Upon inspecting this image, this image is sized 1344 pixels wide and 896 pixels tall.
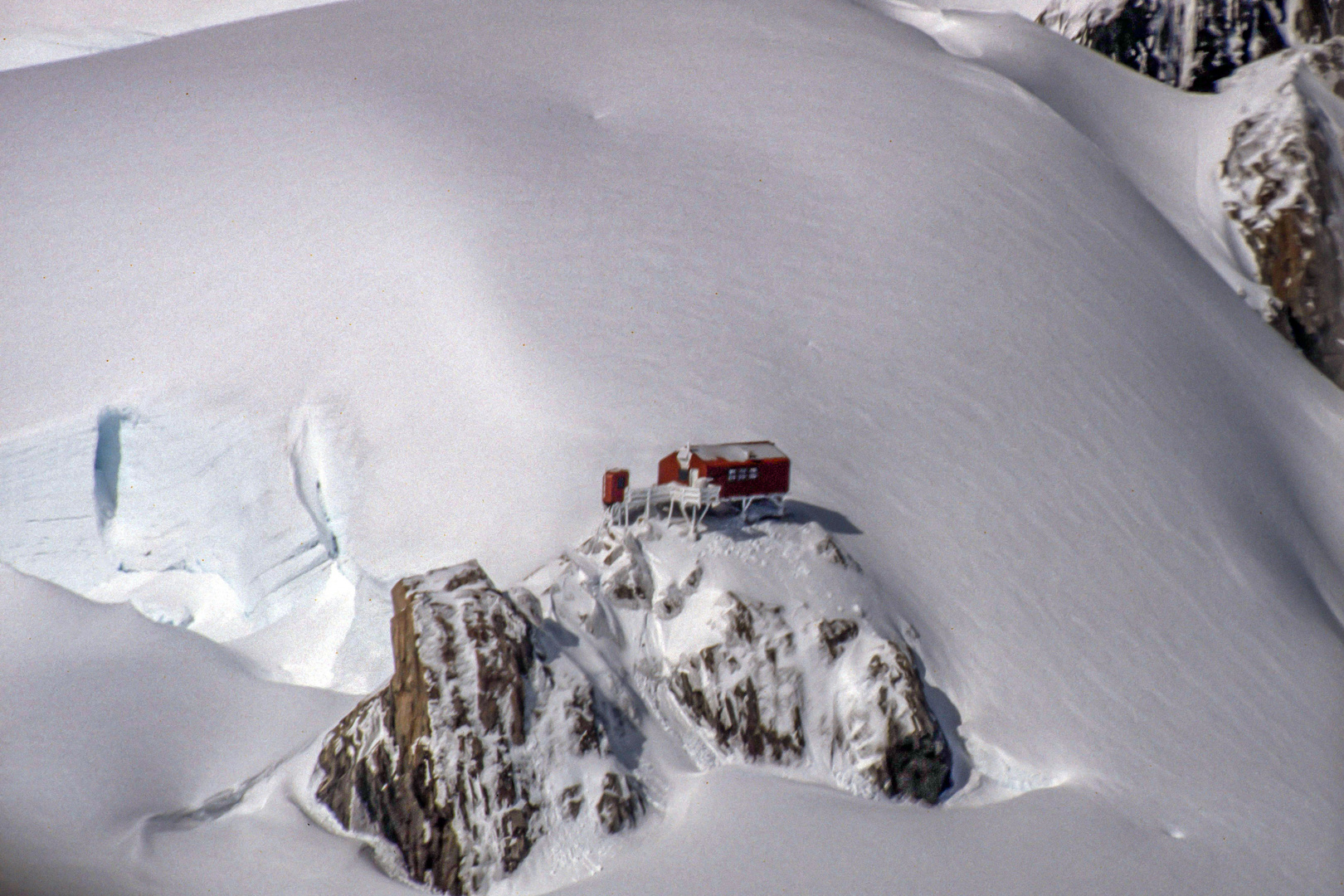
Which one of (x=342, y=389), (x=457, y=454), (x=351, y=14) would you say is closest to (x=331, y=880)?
(x=457, y=454)

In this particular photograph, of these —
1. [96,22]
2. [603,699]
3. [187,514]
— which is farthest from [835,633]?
[96,22]

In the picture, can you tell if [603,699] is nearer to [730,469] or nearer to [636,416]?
[730,469]

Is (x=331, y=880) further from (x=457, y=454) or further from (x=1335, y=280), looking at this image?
(x=1335, y=280)

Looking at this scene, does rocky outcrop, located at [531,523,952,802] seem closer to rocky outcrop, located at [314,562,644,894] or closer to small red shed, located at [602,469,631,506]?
small red shed, located at [602,469,631,506]

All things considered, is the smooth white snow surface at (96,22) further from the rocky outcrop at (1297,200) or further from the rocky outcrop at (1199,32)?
the rocky outcrop at (1297,200)

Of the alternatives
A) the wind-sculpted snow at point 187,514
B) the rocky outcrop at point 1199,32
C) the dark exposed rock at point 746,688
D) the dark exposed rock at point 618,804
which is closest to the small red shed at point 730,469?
the dark exposed rock at point 746,688

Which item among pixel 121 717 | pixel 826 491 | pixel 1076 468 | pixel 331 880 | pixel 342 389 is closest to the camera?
pixel 331 880

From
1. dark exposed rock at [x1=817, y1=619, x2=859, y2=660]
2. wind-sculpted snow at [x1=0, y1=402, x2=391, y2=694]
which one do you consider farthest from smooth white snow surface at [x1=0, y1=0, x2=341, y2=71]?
dark exposed rock at [x1=817, y1=619, x2=859, y2=660]
